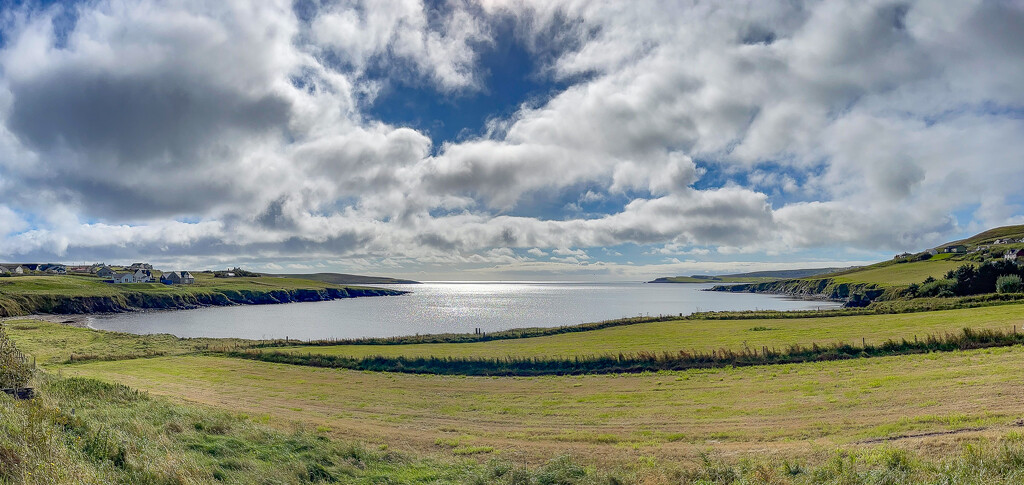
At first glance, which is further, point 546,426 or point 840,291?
point 840,291

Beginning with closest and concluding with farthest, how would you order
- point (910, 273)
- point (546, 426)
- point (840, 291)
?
point (546, 426)
point (910, 273)
point (840, 291)

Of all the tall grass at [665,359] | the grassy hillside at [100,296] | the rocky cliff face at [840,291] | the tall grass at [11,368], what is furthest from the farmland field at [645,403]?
the grassy hillside at [100,296]

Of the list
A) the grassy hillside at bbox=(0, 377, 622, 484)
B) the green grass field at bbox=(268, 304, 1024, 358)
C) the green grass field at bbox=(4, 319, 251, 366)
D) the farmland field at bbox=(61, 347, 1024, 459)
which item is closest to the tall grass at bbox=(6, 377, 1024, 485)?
the grassy hillside at bbox=(0, 377, 622, 484)

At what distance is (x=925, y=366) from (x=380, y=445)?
29.2 metres

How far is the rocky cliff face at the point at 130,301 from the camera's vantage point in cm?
10038

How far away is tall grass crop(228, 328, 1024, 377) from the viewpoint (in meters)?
32.5

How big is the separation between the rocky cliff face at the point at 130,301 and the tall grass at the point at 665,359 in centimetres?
9949

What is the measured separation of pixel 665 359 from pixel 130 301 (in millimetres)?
155213

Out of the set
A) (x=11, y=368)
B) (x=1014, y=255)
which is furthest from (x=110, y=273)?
(x=1014, y=255)

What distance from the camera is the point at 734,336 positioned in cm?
4775

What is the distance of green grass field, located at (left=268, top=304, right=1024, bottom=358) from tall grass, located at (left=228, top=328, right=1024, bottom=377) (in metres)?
2.16

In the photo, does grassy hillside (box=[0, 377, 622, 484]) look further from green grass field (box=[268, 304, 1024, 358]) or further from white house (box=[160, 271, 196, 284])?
white house (box=[160, 271, 196, 284])

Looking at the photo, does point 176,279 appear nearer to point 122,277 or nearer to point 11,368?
point 122,277

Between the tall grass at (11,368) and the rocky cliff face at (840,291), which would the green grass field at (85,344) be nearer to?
the tall grass at (11,368)
